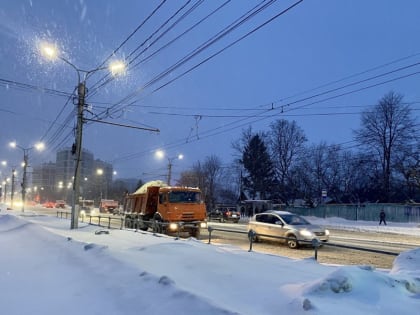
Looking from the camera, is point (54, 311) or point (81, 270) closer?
point (54, 311)

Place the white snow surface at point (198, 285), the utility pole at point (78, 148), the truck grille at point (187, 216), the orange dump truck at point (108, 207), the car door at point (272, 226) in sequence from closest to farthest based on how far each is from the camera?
the white snow surface at point (198, 285)
the car door at point (272, 226)
the truck grille at point (187, 216)
the utility pole at point (78, 148)
the orange dump truck at point (108, 207)

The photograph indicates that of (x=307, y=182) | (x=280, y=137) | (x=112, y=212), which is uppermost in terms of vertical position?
(x=280, y=137)

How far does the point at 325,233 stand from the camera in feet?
63.1

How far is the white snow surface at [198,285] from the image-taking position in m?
6.24

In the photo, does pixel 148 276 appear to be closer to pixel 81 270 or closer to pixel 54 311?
pixel 54 311

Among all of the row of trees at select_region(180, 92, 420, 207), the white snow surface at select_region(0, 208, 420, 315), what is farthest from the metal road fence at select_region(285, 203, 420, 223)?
the white snow surface at select_region(0, 208, 420, 315)

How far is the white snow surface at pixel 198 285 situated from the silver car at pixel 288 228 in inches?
290

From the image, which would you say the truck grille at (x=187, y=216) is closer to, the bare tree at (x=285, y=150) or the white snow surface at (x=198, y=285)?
the white snow surface at (x=198, y=285)

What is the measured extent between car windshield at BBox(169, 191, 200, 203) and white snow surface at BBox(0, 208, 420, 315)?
445 inches

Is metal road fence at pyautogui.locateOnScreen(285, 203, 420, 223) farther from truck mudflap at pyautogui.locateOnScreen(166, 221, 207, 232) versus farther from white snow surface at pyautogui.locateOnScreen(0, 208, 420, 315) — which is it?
white snow surface at pyautogui.locateOnScreen(0, 208, 420, 315)

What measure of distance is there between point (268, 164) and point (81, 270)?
211ft

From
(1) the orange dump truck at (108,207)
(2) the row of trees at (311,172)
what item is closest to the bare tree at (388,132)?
(2) the row of trees at (311,172)

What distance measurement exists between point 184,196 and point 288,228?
6728mm

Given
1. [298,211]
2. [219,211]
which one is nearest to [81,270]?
[219,211]
